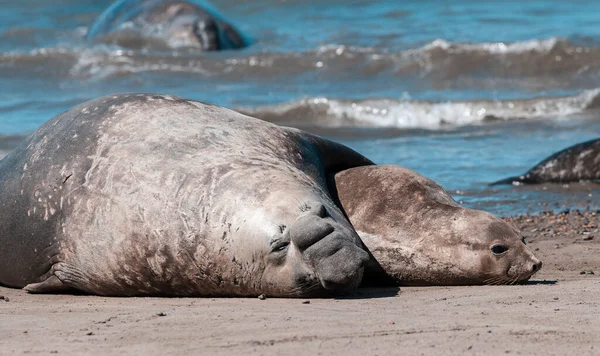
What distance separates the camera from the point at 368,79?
53.7 feet

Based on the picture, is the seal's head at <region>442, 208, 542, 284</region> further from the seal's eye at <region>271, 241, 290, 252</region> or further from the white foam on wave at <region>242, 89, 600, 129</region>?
the white foam on wave at <region>242, 89, 600, 129</region>

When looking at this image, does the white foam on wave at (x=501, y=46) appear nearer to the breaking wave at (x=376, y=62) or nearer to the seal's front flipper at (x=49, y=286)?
the breaking wave at (x=376, y=62)

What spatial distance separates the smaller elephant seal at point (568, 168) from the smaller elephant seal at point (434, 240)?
3725 mm

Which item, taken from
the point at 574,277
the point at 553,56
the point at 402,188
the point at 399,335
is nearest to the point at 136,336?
the point at 399,335

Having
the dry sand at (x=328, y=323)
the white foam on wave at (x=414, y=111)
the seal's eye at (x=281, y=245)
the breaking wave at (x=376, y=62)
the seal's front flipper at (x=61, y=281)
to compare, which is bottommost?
the dry sand at (x=328, y=323)

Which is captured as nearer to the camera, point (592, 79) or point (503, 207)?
point (503, 207)

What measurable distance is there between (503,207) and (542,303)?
153 inches

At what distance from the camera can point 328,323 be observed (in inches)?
162

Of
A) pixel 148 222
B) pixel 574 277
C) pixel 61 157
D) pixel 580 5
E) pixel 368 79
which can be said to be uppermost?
pixel 580 5

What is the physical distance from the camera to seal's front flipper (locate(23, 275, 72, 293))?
5.30m

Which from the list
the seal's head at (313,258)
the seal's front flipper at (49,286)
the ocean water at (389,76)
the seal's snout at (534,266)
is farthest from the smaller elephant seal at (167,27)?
the seal's head at (313,258)

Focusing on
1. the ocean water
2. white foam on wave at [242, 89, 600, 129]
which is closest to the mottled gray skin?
the ocean water

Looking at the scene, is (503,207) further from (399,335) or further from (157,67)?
(157,67)

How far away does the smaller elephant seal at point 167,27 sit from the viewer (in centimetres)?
1912
